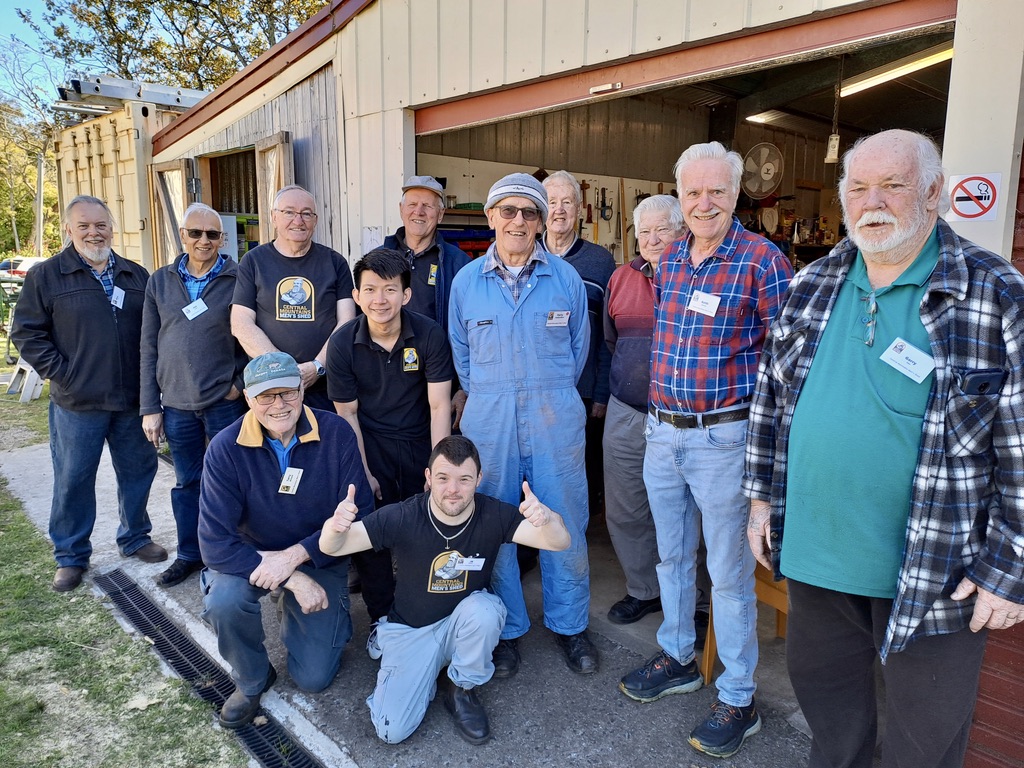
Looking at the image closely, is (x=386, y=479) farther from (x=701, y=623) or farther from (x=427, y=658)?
(x=701, y=623)

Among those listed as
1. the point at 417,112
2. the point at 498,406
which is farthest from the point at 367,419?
the point at 417,112

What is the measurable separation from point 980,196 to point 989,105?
27cm

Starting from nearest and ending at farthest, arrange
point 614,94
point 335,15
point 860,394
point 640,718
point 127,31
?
point 860,394
point 640,718
point 614,94
point 335,15
point 127,31

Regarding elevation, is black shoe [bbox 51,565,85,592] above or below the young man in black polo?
below

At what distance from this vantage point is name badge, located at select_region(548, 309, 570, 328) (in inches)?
105

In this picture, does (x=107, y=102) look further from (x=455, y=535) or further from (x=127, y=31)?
(x=127, y=31)

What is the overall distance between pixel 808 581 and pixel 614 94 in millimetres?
2569

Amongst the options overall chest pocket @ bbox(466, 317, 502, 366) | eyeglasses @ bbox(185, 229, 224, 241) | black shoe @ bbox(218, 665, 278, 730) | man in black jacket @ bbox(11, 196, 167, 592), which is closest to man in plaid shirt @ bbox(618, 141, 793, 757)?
overall chest pocket @ bbox(466, 317, 502, 366)

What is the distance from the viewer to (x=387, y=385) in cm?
289

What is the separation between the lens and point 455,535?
8.21ft

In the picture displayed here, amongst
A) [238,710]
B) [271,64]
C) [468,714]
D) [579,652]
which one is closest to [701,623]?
[579,652]

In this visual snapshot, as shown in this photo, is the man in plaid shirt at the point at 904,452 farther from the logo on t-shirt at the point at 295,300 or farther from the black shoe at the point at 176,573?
the black shoe at the point at 176,573

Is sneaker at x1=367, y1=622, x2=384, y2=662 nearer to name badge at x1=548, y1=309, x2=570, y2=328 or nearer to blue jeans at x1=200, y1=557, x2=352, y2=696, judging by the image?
blue jeans at x1=200, y1=557, x2=352, y2=696

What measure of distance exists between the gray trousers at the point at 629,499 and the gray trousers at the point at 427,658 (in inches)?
32.1
